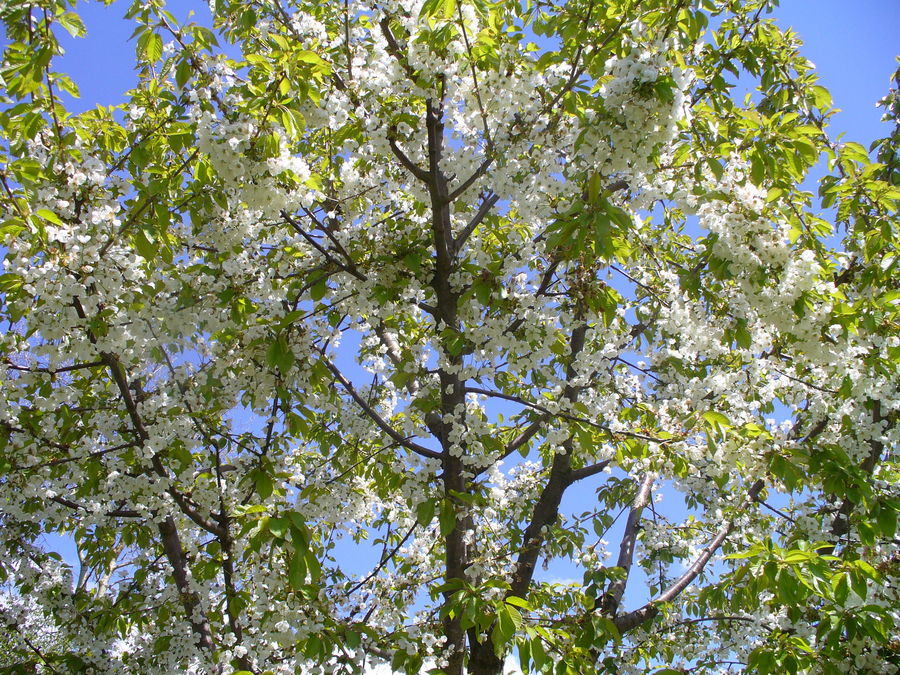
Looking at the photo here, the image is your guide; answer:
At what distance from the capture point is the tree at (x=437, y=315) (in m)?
2.73

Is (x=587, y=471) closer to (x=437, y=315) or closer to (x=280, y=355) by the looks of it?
(x=437, y=315)

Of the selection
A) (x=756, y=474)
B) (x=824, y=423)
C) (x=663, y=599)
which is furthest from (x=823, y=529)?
(x=756, y=474)

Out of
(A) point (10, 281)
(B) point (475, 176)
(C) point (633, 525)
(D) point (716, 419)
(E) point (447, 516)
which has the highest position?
(B) point (475, 176)

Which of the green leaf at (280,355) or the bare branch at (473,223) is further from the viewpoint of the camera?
the bare branch at (473,223)

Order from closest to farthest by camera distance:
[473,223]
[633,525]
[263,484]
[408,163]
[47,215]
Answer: [47,215] < [263,484] < [408,163] < [473,223] < [633,525]

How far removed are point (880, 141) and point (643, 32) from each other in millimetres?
2567

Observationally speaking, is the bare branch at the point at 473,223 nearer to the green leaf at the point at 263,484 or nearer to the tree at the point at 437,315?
the tree at the point at 437,315

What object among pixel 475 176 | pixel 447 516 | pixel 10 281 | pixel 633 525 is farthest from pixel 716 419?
pixel 10 281

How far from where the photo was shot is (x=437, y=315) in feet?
12.7

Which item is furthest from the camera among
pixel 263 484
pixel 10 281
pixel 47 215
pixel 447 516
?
pixel 447 516

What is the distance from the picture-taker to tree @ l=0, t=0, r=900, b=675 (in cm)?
273

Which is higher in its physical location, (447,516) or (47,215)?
(47,215)

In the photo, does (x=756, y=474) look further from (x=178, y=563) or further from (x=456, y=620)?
(x=178, y=563)

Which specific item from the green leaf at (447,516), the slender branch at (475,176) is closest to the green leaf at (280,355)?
the green leaf at (447,516)
